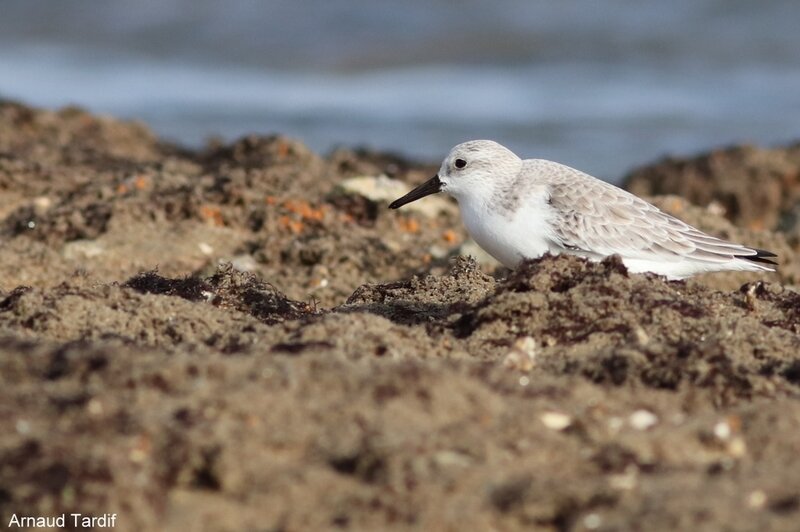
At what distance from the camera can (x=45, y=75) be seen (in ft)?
71.1

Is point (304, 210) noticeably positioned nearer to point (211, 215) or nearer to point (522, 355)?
point (211, 215)

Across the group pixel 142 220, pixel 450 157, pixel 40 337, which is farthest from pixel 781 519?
pixel 142 220

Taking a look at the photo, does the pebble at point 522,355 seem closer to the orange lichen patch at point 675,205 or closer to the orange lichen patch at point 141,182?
the orange lichen patch at point 675,205

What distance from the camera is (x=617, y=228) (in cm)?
712

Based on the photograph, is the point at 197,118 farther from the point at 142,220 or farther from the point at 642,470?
the point at 642,470

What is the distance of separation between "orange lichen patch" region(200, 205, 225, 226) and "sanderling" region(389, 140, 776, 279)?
8.00 feet

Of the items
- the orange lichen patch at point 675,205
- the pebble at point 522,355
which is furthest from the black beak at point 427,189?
the orange lichen patch at point 675,205

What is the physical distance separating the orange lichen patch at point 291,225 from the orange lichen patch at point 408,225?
91cm

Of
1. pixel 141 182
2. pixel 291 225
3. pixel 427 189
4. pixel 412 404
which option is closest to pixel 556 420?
pixel 412 404

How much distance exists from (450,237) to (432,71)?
14.0m

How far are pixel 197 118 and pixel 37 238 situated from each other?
10754 mm

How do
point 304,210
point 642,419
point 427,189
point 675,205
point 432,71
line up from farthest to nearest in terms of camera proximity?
point 432,71 → point 675,205 → point 304,210 → point 427,189 → point 642,419

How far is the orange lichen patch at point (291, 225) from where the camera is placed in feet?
30.8

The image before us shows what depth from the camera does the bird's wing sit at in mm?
6922
